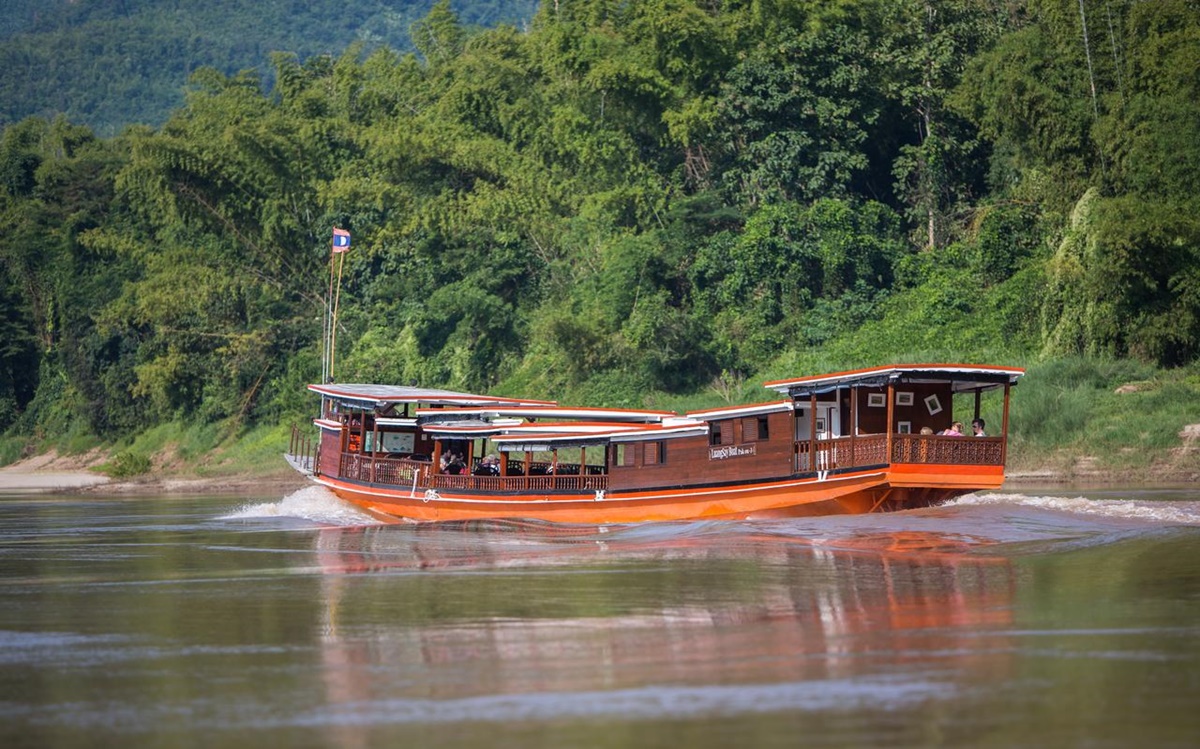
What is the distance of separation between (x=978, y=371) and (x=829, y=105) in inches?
906

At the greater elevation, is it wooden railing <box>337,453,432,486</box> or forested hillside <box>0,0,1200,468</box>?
forested hillside <box>0,0,1200,468</box>

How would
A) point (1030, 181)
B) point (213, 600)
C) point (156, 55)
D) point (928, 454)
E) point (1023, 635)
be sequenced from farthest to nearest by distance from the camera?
point (156, 55)
point (1030, 181)
point (928, 454)
point (213, 600)
point (1023, 635)

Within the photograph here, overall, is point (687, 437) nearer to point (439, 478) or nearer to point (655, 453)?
point (655, 453)

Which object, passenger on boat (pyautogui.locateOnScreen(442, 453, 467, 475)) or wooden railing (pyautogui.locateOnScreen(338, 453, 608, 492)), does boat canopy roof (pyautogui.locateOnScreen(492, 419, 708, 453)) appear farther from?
passenger on boat (pyautogui.locateOnScreen(442, 453, 467, 475))

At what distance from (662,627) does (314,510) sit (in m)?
19.4

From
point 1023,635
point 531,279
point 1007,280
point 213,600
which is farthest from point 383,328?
point 1023,635

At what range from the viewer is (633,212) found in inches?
1944

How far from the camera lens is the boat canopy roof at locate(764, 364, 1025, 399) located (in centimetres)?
2227

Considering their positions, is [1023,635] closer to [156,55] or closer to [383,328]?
[383,328]

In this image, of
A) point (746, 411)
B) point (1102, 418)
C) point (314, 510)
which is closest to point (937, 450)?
point (746, 411)

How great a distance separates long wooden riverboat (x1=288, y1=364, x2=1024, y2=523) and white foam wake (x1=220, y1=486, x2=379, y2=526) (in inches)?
26.6

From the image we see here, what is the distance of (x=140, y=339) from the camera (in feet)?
190

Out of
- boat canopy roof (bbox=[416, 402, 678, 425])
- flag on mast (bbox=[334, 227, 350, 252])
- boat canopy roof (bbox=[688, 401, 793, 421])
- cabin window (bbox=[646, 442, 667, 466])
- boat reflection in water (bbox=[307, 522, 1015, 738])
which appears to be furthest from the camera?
flag on mast (bbox=[334, 227, 350, 252])

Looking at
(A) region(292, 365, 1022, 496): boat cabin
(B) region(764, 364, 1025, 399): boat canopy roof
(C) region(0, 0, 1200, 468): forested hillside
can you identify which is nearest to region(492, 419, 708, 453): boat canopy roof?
(A) region(292, 365, 1022, 496): boat cabin
